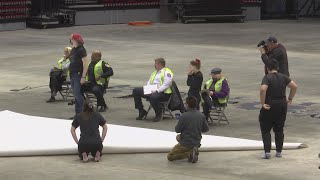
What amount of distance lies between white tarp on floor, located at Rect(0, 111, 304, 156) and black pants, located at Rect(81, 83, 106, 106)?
1.95 m

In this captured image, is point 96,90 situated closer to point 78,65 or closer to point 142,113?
point 78,65

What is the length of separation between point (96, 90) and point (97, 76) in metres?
0.29

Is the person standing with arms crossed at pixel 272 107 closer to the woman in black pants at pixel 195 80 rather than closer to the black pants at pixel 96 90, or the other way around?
the woman in black pants at pixel 195 80

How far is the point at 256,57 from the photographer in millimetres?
27797

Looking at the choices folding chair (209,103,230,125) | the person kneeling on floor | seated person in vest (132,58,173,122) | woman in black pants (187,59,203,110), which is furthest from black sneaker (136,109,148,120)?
the person kneeling on floor

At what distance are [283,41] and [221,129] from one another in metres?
18.7

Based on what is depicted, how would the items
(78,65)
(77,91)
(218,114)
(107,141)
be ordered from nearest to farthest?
(107,141), (218,114), (78,65), (77,91)

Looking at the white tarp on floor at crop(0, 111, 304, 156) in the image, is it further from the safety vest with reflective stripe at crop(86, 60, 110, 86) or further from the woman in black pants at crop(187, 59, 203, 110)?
the safety vest with reflective stripe at crop(86, 60, 110, 86)

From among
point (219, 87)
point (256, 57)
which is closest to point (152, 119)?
point (219, 87)

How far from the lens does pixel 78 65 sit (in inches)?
658

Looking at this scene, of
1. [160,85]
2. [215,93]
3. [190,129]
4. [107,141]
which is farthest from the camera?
[160,85]

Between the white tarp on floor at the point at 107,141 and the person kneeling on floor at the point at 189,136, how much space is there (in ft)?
2.28

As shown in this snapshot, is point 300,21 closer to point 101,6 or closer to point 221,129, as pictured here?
point 101,6

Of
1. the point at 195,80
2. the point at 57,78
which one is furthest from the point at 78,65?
the point at 57,78
